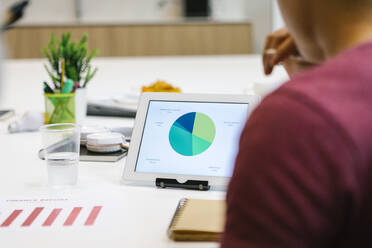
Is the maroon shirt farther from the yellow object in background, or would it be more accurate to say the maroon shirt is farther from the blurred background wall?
the blurred background wall

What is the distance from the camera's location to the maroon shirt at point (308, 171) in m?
0.47

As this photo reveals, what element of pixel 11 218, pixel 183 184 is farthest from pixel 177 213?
pixel 11 218

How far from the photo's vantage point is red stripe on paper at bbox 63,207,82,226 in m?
0.97

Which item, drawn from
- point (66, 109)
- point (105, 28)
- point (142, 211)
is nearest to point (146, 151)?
point (142, 211)

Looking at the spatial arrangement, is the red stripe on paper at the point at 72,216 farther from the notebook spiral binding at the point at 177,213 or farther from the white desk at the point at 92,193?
the notebook spiral binding at the point at 177,213

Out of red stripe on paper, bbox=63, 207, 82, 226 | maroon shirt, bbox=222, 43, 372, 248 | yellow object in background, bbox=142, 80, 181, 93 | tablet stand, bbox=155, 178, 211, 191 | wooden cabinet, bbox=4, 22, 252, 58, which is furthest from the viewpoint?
wooden cabinet, bbox=4, 22, 252, 58

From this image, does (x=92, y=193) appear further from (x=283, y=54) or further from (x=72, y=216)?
(x=283, y=54)

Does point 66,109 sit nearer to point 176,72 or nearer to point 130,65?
point 176,72

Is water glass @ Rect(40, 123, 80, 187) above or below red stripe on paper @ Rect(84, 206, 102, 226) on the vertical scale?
above

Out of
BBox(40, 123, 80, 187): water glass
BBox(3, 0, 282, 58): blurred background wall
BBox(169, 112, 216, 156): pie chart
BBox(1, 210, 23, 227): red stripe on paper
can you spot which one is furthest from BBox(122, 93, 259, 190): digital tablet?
BBox(3, 0, 282, 58): blurred background wall

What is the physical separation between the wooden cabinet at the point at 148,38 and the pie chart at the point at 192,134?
19.5 ft

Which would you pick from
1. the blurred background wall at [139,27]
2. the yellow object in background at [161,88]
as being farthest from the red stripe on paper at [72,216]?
the blurred background wall at [139,27]

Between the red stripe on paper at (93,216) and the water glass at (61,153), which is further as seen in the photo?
the water glass at (61,153)

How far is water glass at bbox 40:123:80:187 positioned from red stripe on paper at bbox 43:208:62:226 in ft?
0.55
